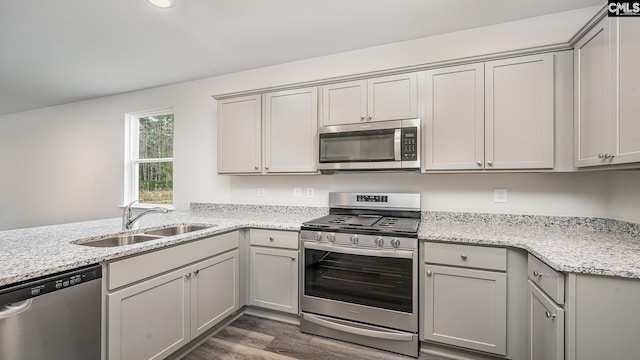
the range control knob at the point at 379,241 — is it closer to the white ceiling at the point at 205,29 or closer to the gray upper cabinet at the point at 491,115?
the gray upper cabinet at the point at 491,115

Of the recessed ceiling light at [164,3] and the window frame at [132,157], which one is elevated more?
the recessed ceiling light at [164,3]

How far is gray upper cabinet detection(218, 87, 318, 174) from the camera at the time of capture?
2559 mm

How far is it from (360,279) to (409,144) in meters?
1.11

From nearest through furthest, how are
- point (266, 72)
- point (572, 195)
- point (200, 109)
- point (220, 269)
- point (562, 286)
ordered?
point (562, 286) < point (572, 195) < point (220, 269) < point (266, 72) < point (200, 109)

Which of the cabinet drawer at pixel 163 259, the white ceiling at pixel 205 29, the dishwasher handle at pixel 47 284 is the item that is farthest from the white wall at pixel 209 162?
the dishwasher handle at pixel 47 284

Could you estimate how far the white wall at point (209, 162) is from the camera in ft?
7.02

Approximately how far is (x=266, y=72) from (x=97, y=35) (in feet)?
4.95

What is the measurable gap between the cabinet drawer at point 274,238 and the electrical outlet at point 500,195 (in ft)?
5.50

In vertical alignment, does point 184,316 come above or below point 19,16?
below

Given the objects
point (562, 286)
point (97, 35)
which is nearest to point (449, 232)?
point (562, 286)

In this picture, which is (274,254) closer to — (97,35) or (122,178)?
(97,35)

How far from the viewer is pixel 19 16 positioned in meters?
2.09

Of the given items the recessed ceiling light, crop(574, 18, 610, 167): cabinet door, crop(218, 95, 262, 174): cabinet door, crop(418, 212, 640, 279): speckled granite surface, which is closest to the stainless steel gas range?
crop(418, 212, 640, 279): speckled granite surface

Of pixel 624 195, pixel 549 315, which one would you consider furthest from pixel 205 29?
pixel 624 195
